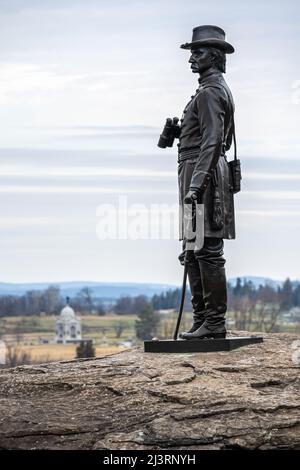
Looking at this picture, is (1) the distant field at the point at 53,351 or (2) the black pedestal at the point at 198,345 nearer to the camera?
(2) the black pedestal at the point at 198,345

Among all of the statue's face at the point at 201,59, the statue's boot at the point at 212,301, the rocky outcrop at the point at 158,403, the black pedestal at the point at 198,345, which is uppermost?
the statue's face at the point at 201,59

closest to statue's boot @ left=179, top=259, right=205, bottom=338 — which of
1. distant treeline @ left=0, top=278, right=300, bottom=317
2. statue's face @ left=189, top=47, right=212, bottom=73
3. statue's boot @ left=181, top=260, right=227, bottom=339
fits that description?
statue's boot @ left=181, top=260, right=227, bottom=339

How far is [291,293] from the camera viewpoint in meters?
129

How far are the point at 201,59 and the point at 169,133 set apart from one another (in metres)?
1.08

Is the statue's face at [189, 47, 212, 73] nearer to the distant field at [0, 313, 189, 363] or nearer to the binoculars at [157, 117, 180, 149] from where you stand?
the binoculars at [157, 117, 180, 149]

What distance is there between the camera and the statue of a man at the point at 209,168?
17.1m

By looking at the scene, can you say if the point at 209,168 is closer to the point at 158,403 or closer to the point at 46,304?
the point at 158,403

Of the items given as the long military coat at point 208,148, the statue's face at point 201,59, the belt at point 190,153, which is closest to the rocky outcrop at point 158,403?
the long military coat at point 208,148

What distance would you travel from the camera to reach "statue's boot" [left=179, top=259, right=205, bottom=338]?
17.7m

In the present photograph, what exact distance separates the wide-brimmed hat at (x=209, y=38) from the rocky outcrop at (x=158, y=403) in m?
3.75

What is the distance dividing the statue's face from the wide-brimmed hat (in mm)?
71

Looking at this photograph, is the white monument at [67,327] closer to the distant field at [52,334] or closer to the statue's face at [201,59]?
the distant field at [52,334]

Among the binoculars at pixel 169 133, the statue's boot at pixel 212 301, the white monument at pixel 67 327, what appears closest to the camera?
the statue's boot at pixel 212 301
